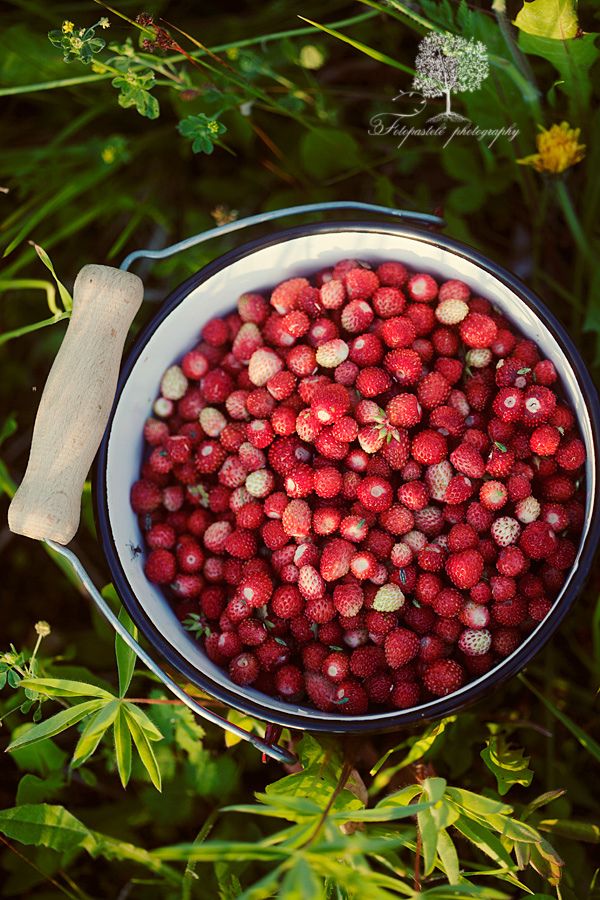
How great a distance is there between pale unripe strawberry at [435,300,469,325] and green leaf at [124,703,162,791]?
0.74 meters

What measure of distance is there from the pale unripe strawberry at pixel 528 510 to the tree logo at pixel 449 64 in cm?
65

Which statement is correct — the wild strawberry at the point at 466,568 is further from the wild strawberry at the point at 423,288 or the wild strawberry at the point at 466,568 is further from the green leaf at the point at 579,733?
the wild strawberry at the point at 423,288

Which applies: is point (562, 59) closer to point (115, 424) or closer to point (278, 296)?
point (278, 296)

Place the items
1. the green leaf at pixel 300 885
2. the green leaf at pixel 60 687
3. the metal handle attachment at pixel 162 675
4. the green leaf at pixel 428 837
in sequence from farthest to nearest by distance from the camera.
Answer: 1. the green leaf at pixel 60 687
2. the metal handle attachment at pixel 162 675
3. the green leaf at pixel 428 837
4. the green leaf at pixel 300 885

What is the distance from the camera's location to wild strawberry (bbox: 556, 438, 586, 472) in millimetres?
1074

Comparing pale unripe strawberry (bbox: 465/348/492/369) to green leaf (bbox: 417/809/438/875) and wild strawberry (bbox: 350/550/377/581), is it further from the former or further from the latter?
green leaf (bbox: 417/809/438/875)

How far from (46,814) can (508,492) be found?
91cm

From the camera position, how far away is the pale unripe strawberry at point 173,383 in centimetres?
125

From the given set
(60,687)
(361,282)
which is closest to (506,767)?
(60,687)

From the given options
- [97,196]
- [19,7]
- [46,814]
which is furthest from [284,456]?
[19,7]

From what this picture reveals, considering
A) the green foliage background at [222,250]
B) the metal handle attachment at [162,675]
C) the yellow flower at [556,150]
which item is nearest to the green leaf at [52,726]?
the green foliage background at [222,250]

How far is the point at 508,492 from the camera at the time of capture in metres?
1.11

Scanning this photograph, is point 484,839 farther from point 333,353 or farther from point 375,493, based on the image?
point 333,353

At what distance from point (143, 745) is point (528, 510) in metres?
0.64
